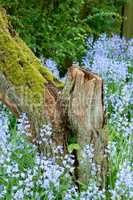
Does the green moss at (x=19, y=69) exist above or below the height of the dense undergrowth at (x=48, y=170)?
above

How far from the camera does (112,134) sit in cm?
492

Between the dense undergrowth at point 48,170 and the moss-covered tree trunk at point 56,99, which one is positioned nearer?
the dense undergrowth at point 48,170

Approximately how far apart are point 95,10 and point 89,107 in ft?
14.9

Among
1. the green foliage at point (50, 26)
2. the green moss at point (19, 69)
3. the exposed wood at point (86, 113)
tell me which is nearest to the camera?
the exposed wood at point (86, 113)

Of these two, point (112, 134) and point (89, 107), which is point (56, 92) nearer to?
point (89, 107)

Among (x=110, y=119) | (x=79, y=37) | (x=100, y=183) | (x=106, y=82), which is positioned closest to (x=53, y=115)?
(x=100, y=183)

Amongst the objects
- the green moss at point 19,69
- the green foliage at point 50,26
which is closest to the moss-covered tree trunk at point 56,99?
the green moss at point 19,69

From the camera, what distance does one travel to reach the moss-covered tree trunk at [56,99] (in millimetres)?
4047

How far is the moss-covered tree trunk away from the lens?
405 centimetres

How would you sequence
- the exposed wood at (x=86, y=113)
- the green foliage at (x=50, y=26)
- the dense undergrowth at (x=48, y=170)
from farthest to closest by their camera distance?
the green foliage at (x=50, y=26) < the exposed wood at (x=86, y=113) < the dense undergrowth at (x=48, y=170)

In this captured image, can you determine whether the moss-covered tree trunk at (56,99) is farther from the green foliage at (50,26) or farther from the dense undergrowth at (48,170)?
the green foliage at (50,26)

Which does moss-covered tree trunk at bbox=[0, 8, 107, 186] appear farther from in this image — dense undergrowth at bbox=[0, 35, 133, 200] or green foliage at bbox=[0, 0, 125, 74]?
green foliage at bbox=[0, 0, 125, 74]

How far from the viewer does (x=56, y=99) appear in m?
4.30

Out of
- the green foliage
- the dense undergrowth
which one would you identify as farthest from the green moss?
the green foliage
